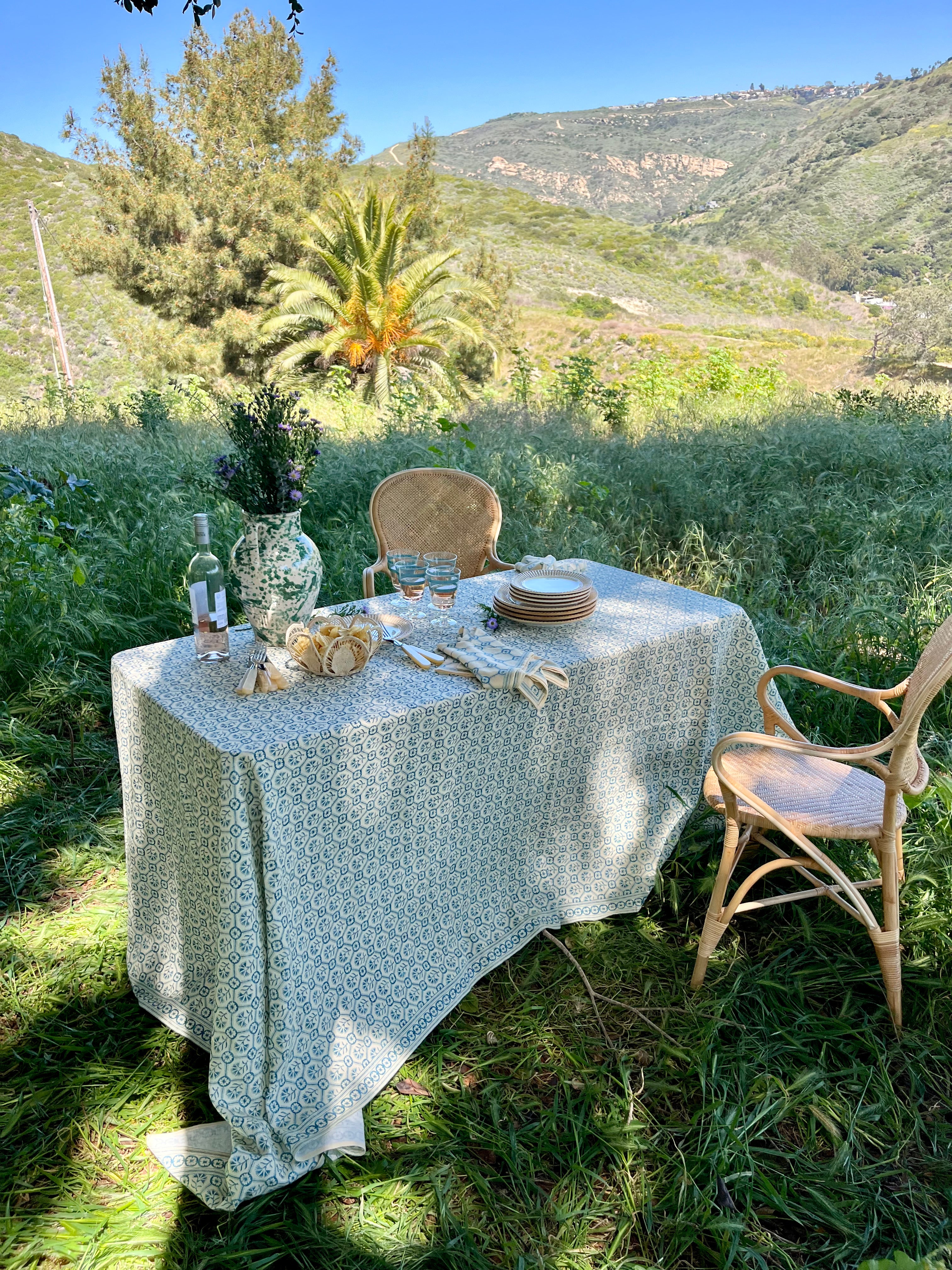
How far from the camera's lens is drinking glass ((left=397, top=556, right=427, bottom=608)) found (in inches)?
87.9

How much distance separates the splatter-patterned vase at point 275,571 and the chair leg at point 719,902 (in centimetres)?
118

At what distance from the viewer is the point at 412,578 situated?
2.24m

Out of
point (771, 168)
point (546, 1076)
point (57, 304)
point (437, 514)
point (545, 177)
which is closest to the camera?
point (546, 1076)

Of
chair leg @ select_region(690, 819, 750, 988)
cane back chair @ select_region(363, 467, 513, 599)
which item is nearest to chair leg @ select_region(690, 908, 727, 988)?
chair leg @ select_region(690, 819, 750, 988)

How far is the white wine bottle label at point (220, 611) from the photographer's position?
1.88 meters

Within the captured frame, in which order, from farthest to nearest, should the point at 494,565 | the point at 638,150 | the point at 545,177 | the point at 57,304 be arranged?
the point at 638,150 < the point at 545,177 < the point at 57,304 < the point at 494,565

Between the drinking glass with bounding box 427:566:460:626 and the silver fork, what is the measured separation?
46 cm

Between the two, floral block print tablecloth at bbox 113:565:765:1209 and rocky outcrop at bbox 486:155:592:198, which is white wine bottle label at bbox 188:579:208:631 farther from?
rocky outcrop at bbox 486:155:592:198

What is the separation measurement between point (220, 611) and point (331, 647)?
11.9 inches

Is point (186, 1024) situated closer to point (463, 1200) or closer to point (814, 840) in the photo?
point (463, 1200)

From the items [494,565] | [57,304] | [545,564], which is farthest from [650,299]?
[545,564]

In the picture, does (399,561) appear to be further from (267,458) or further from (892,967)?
(892,967)

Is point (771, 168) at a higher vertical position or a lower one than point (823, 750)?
higher

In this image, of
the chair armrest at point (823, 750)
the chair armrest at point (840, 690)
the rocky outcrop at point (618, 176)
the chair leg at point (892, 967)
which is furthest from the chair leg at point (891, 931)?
the rocky outcrop at point (618, 176)
